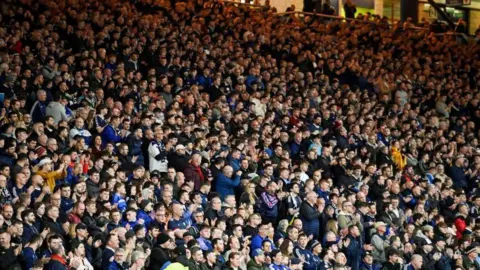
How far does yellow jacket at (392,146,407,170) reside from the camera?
2295cm

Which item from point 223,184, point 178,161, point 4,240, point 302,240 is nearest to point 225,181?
point 223,184

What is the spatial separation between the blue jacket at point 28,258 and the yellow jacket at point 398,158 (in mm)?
10901

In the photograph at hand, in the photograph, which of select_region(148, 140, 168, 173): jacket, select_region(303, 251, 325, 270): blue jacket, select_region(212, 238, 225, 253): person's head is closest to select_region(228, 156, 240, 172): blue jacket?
select_region(148, 140, 168, 173): jacket

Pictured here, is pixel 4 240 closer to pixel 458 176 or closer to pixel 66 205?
pixel 66 205

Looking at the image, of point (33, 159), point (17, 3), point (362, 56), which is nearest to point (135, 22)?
point (17, 3)

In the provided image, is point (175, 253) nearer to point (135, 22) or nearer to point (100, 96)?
point (100, 96)

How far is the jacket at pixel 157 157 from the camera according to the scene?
18.4 m

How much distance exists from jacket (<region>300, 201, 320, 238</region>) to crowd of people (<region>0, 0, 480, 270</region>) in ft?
0.07

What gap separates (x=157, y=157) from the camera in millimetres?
18438

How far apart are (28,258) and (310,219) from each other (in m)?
6.17

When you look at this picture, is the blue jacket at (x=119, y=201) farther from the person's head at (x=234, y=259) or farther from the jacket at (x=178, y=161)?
the jacket at (x=178, y=161)

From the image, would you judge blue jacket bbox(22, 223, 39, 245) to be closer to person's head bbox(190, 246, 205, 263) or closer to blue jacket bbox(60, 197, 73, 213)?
blue jacket bbox(60, 197, 73, 213)

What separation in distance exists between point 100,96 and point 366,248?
506 cm

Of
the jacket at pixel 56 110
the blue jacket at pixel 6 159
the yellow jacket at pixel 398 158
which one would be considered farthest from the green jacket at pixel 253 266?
the yellow jacket at pixel 398 158
